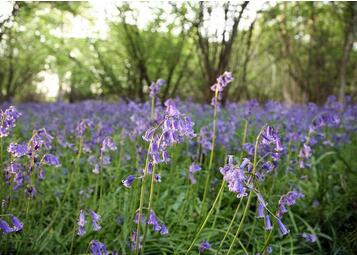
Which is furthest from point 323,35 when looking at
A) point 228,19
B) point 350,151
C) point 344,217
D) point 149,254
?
point 149,254

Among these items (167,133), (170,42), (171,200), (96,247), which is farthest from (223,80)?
(170,42)

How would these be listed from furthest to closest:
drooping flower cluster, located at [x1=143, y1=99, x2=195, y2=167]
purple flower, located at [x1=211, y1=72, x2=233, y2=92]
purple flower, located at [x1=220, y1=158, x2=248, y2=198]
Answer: purple flower, located at [x1=211, y1=72, x2=233, y2=92]
drooping flower cluster, located at [x1=143, y1=99, x2=195, y2=167]
purple flower, located at [x1=220, y1=158, x2=248, y2=198]

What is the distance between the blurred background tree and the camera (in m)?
8.30

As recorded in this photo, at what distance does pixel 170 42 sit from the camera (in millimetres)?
9195

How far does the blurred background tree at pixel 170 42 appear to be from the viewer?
830 centimetres

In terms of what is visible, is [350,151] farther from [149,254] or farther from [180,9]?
[180,9]

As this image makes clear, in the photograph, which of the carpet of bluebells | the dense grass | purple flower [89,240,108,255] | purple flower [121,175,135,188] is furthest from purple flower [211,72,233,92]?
purple flower [89,240,108,255]

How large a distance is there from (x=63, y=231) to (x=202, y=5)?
6.16 metres

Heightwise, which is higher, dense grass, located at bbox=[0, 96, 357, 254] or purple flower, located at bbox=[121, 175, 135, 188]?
purple flower, located at bbox=[121, 175, 135, 188]

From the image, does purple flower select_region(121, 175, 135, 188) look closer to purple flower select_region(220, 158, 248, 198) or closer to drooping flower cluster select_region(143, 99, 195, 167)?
drooping flower cluster select_region(143, 99, 195, 167)

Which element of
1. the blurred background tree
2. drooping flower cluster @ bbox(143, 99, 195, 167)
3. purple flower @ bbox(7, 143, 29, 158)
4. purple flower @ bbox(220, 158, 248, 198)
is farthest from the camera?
the blurred background tree

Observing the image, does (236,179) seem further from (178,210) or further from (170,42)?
(170,42)

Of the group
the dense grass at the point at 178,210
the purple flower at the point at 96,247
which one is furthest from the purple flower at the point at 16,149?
the purple flower at the point at 96,247

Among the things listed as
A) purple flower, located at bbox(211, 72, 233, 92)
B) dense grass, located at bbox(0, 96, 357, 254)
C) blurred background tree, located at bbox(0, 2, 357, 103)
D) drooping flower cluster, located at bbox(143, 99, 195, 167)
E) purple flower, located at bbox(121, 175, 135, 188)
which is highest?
blurred background tree, located at bbox(0, 2, 357, 103)
